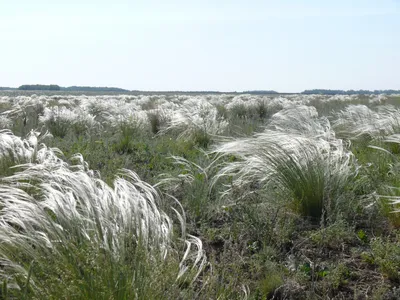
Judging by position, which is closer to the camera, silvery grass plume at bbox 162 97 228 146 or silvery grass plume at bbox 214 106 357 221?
silvery grass plume at bbox 214 106 357 221

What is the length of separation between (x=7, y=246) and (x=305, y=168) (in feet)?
7.63

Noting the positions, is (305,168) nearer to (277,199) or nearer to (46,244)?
(277,199)

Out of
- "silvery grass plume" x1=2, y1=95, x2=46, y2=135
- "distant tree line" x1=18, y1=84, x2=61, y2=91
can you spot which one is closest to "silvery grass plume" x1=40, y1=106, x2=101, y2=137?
"silvery grass plume" x1=2, y1=95, x2=46, y2=135

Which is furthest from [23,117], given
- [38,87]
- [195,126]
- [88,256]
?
[38,87]

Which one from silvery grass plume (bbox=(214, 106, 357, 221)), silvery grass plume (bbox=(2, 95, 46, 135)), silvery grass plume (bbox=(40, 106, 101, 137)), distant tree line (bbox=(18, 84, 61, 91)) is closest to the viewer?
silvery grass plume (bbox=(214, 106, 357, 221))

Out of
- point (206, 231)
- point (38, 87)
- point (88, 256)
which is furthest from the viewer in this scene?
point (38, 87)

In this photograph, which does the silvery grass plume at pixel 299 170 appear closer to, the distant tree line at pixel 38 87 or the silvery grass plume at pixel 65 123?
the silvery grass plume at pixel 65 123

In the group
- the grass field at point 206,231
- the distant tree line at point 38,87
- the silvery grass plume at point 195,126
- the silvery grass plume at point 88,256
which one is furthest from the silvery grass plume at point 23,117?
the distant tree line at point 38,87

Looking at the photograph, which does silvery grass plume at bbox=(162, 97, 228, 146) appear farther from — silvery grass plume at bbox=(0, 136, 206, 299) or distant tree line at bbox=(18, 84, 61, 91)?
distant tree line at bbox=(18, 84, 61, 91)

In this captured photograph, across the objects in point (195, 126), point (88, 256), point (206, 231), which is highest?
point (195, 126)

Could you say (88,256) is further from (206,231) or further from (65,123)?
(65,123)

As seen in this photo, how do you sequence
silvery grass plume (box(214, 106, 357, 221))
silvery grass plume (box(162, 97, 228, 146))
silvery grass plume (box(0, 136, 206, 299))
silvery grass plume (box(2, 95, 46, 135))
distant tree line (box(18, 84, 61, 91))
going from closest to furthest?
1. silvery grass plume (box(0, 136, 206, 299))
2. silvery grass plume (box(214, 106, 357, 221))
3. silvery grass plume (box(162, 97, 228, 146))
4. silvery grass plume (box(2, 95, 46, 135))
5. distant tree line (box(18, 84, 61, 91))

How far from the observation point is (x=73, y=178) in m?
2.47

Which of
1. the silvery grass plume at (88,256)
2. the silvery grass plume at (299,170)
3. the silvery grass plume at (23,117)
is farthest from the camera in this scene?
the silvery grass plume at (23,117)
